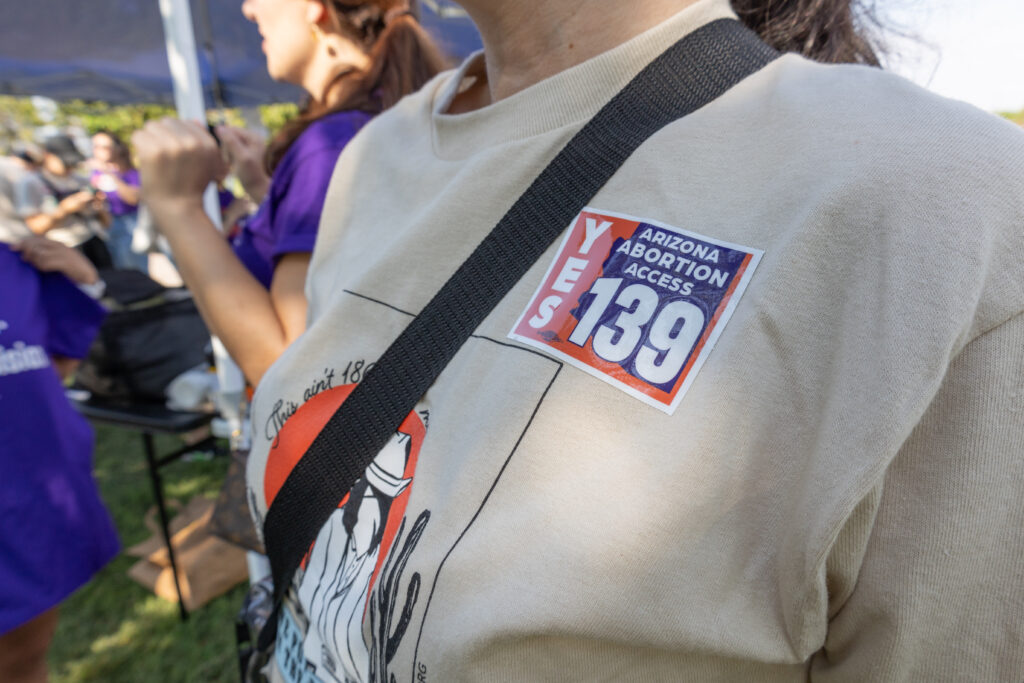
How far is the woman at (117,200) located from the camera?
6.15 m

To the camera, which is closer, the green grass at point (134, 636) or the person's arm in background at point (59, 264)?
the person's arm in background at point (59, 264)

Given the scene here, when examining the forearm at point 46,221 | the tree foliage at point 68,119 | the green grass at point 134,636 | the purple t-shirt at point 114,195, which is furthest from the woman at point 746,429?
the tree foliage at point 68,119

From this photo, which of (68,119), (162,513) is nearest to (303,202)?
(162,513)

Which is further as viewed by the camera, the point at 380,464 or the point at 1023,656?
the point at 380,464

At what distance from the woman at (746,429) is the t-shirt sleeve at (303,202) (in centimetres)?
70

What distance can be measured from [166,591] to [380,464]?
289 cm

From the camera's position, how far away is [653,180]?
1.73ft

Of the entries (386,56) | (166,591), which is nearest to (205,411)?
(166,591)

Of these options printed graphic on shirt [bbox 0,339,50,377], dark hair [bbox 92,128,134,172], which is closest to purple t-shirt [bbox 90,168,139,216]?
dark hair [bbox 92,128,134,172]

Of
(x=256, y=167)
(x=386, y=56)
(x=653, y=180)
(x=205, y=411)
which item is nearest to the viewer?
(x=653, y=180)

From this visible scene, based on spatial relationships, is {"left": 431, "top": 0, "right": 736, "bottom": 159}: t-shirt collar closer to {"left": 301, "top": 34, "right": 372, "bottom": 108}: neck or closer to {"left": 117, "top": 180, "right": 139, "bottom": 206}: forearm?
{"left": 301, "top": 34, "right": 372, "bottom": 108}: neck

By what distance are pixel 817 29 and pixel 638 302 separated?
541 millimetres

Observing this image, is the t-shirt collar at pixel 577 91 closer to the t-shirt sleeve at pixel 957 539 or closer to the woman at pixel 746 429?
the woman at pixel 746 429

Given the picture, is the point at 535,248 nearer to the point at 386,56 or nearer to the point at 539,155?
the point at 539,155
